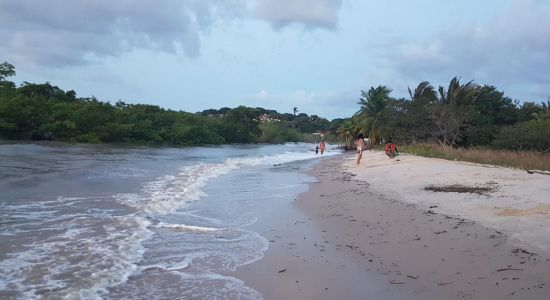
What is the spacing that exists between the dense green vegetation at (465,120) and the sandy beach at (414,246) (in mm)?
16838

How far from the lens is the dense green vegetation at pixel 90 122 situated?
41.8m

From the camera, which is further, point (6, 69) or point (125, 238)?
point (6, 69)

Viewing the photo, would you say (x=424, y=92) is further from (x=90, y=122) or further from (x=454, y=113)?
(x=90, y=122)

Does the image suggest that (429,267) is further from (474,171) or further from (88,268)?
(474,171)

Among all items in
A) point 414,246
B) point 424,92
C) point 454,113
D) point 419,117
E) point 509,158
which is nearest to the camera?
point 414,246

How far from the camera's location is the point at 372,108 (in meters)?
56.2

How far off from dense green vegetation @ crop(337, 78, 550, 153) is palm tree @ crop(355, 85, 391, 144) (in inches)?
202

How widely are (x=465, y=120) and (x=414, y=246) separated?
29655mm

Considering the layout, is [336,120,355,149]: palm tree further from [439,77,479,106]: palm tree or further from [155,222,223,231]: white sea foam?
[155,222,223,231]: white sea foam

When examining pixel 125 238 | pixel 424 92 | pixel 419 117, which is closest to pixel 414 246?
pixel 125 238

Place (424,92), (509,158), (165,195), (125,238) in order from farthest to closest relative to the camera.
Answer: (424,92), (509,158), (165,195), (125,238)

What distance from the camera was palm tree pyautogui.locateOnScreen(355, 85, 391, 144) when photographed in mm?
53909

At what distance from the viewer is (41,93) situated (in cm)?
5241

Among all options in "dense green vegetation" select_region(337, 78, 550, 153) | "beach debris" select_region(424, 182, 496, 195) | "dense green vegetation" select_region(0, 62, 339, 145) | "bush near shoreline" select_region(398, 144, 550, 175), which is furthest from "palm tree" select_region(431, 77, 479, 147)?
"dense green vegetation" select_region(0, 62, 339, 145)
